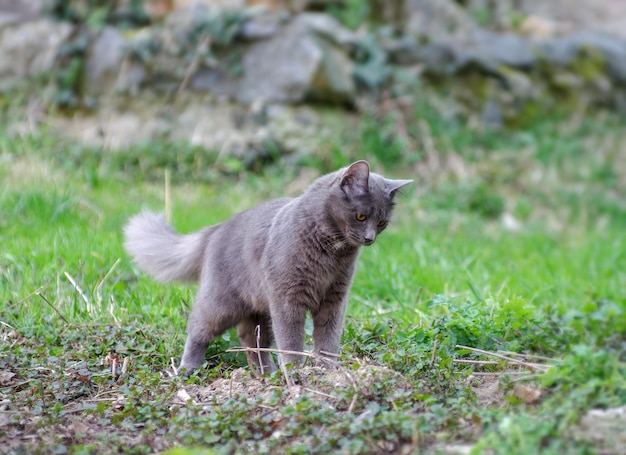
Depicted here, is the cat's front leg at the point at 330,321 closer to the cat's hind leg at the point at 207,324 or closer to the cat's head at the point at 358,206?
the cat's head at the point at 358,206

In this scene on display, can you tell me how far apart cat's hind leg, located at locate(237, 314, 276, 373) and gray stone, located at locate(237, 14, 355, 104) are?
4.77 m

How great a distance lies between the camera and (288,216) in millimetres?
4492

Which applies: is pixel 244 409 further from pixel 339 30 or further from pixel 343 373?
pixel 339 30

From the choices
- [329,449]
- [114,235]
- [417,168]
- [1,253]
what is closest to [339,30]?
[417,168]

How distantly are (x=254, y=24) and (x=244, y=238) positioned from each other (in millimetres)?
5167

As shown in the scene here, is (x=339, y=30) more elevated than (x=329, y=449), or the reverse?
(x=339, y=30)

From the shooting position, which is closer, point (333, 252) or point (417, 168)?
point (333, 252)

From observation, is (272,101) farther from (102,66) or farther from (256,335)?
(256,335)

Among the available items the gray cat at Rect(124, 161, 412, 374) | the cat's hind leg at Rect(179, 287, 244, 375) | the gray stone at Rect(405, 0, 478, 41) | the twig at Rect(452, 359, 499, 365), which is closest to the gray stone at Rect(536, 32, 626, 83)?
the gray stone at Rect(405, 0, 478, 41)

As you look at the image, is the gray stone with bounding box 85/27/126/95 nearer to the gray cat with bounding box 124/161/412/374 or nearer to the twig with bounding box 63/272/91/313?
the twig with bounding box 63/272/91/313

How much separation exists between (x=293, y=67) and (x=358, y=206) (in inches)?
202

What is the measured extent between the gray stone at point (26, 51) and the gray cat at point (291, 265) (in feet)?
17.3

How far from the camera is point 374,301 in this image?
18.3ft

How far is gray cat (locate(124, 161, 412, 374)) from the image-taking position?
433 cm
